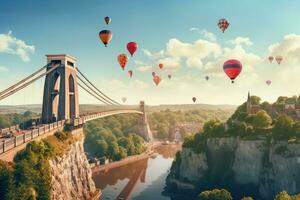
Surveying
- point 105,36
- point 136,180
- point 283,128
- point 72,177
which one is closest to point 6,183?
point 72,177

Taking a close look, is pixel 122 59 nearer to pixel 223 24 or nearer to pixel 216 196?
pixel 223 24

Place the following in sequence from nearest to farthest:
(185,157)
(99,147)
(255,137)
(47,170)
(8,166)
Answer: (8,166) → (47,170) → (255,137) → (185,157) → (99,147)

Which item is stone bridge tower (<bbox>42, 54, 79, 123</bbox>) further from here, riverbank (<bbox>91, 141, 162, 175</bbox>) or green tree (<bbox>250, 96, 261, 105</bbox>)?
green tree (<bbox>250, 96, 261, 105</bbox>)

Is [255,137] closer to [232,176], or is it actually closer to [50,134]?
[232,176]

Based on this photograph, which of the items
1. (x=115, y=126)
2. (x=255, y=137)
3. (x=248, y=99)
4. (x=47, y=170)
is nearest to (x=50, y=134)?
(x=47, y=170)

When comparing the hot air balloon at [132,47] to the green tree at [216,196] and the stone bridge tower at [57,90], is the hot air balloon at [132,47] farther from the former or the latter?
the green tree at [216,196]

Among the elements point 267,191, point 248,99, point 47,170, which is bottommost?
point 267,191
